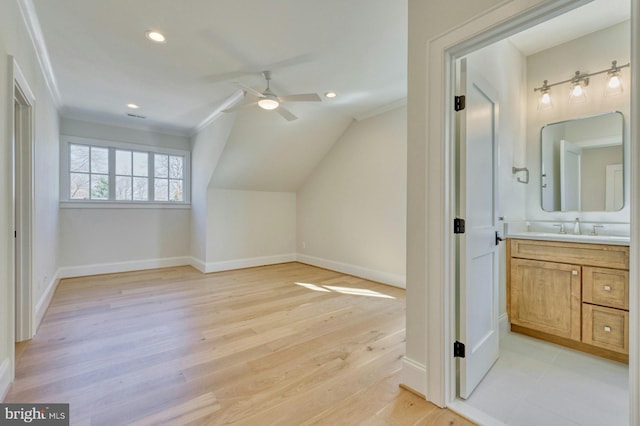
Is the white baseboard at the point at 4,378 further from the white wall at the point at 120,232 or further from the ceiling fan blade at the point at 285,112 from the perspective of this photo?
the white wall at the point at 120,232

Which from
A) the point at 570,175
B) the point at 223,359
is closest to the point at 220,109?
the point at 223,359

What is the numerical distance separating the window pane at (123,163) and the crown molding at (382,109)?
4071 mm

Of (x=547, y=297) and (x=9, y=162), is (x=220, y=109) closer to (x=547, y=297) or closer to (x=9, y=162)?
(x=9, y=162)

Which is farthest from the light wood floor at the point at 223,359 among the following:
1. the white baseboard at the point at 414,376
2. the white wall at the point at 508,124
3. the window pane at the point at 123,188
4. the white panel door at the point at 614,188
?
the white panel door at the point at 614,188

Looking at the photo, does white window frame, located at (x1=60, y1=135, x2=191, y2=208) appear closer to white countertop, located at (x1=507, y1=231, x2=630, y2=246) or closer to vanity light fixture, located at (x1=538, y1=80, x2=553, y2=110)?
white countertop, located at (x1=507, y1=231, x2=630, y2=246)

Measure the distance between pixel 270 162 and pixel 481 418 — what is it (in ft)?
14.5

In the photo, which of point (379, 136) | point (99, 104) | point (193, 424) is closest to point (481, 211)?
point (193, 424)

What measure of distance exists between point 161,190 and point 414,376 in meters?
5.34

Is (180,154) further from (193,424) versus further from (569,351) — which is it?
(569,351)

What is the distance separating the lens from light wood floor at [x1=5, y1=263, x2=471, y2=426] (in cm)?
162

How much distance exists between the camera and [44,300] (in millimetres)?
3184

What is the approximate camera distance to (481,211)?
1.88 meters

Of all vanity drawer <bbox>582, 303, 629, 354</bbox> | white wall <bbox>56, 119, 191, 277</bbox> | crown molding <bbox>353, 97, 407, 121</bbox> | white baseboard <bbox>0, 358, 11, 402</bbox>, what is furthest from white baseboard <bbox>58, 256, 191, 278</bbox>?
vanity drawer <bbox>582, 303, 629, 354</bbox>

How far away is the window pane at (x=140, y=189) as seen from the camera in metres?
5.20
